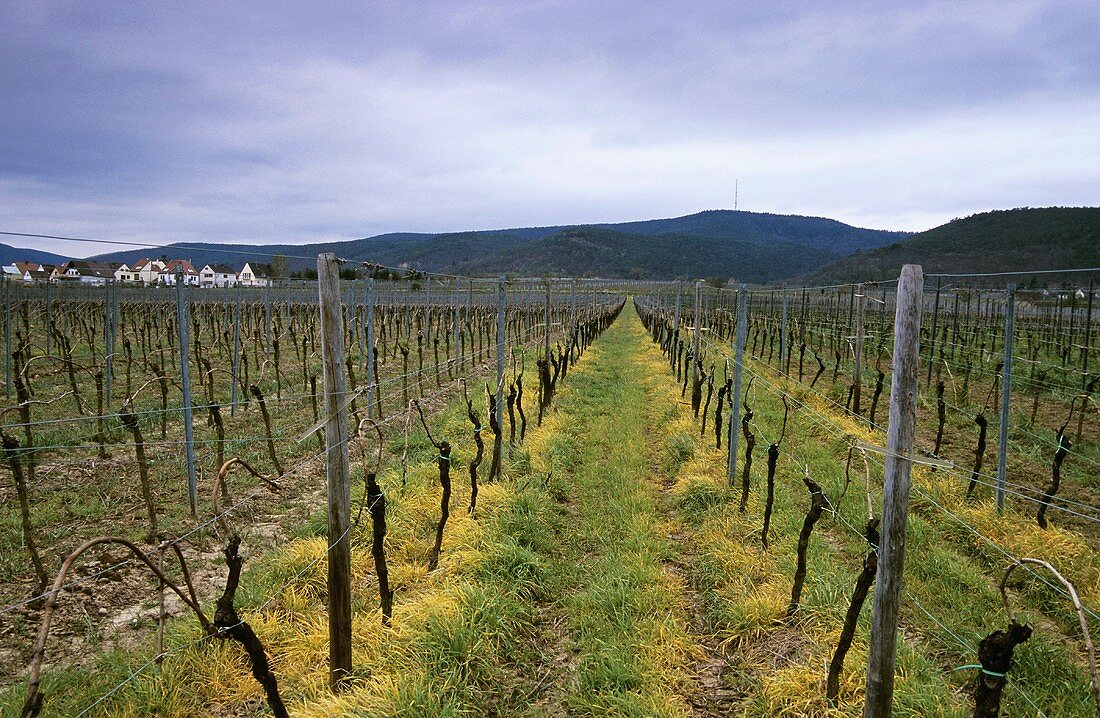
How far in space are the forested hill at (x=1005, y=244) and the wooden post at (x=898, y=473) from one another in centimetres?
5366

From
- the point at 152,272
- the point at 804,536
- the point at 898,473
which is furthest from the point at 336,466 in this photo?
the point at 152,272

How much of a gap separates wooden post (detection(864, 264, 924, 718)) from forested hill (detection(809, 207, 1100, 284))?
53.7m

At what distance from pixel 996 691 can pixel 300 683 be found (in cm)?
349

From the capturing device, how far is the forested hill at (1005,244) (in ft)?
176

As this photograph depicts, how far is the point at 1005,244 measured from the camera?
200 feet

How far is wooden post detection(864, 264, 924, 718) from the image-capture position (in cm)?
255

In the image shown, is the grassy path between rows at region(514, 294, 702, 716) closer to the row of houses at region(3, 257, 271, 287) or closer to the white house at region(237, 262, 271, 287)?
the row of houses at region(3, 257, 271, 287)

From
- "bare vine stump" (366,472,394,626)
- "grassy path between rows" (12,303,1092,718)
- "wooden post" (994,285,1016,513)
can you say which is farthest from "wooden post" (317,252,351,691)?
"wooden post" (994,285,1016,513)

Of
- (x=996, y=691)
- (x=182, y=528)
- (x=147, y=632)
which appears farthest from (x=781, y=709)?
(x=182, y=528)

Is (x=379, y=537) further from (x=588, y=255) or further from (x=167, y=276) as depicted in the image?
(x=588, y=255)

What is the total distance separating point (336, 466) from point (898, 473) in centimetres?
284

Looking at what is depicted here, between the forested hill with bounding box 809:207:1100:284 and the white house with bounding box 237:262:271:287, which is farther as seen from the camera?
the forested hill with bounding box 809:207:1100:284

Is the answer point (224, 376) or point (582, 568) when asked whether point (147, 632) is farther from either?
point (224, 376)

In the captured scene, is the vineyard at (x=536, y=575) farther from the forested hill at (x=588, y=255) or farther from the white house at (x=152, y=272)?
the forested hill at (x=588, y=255)
